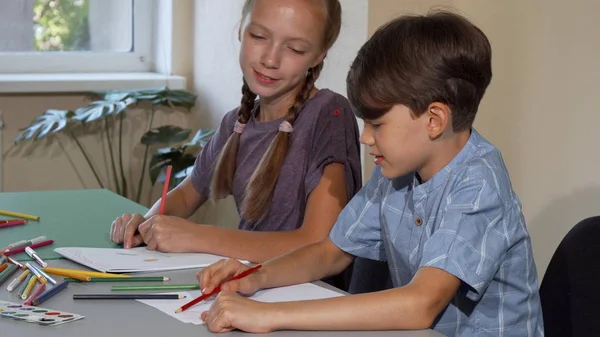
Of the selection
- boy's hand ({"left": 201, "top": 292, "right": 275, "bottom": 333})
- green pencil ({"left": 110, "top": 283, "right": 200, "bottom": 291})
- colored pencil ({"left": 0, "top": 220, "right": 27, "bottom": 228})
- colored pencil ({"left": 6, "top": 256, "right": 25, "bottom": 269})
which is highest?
boy's hand ({"left": 201, "top": 292, "right": 275, "bottom": 333})

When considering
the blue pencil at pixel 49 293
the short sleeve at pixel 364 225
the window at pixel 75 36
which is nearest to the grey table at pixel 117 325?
the blue pencil at pixel 49 293

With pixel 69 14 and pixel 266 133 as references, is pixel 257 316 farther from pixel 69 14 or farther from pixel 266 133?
pixel 69 14

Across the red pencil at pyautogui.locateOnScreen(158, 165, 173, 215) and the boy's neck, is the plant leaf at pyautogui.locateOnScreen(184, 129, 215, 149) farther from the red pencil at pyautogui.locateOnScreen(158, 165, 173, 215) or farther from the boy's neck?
the boy's neck

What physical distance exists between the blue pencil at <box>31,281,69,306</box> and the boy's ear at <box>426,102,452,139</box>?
604 mm

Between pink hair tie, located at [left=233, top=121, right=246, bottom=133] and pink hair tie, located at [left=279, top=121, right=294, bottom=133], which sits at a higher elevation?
pink hair tie, located at [left=279, top=121, right=294, bottom=133]

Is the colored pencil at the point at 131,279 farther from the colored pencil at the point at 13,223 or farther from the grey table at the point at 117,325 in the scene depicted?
the colored pencil at the point at 13,223

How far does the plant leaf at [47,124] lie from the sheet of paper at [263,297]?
1.98 metres

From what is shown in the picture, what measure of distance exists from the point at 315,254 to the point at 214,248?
0.61 feet

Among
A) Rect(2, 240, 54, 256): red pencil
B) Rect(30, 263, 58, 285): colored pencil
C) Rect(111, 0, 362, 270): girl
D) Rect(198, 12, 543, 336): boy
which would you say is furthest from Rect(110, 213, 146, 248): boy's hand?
Rect(198, 12, 543, 336): boy

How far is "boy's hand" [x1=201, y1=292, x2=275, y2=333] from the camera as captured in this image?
1.19 metres

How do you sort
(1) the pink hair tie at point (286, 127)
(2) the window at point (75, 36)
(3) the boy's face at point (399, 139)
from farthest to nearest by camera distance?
1. (2) the window at point (75, 36)
2. (1) the pink hair tie at point (286, 127)
3. (3) the boy's face at point (399, 139)

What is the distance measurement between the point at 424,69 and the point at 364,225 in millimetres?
345

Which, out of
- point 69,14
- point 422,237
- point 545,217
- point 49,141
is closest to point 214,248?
point 422,237

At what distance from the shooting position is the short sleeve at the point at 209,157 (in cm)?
210
